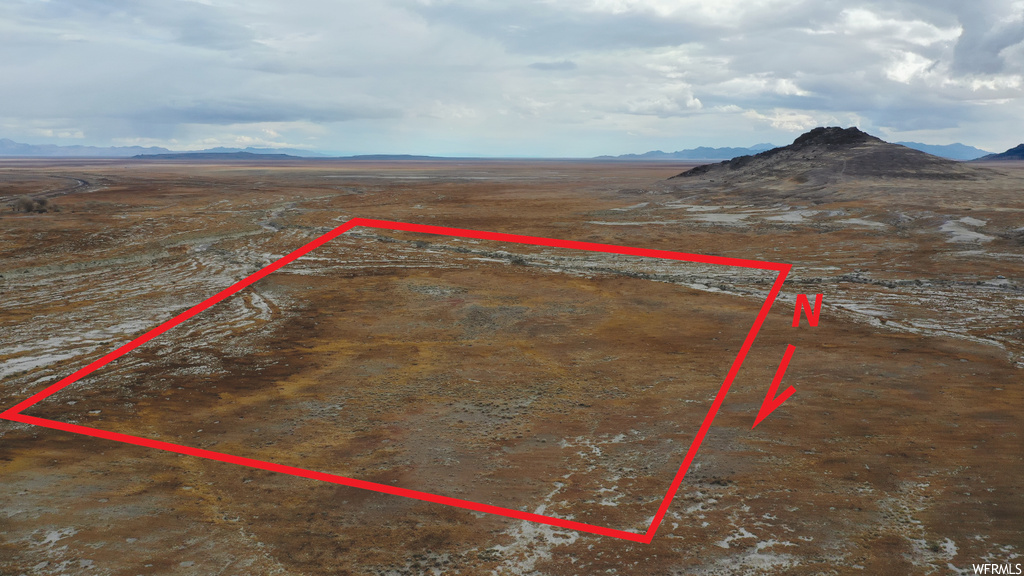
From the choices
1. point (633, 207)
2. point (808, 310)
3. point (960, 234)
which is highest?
point (633, 207)

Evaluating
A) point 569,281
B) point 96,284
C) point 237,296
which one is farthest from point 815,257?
point 96,284

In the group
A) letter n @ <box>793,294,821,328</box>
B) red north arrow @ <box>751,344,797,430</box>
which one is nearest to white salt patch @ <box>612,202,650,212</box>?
letter n @ <box>793,294,821,328</box>

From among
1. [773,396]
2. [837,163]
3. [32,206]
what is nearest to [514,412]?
[773,396]

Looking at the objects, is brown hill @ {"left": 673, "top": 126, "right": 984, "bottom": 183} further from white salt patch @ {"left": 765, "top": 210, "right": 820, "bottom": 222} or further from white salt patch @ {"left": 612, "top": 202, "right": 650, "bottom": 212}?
white salt patch @ {"left": 612, "top": 202, "right": 650, "bottom": 212}

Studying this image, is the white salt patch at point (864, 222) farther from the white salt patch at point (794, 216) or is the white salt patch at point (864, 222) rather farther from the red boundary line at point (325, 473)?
the red boundary line at point (325, 473)

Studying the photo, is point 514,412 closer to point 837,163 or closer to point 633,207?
point 633,207

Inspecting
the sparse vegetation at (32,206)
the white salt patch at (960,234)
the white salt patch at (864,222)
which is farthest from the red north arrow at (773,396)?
the sparse vegetation at (32,206)
